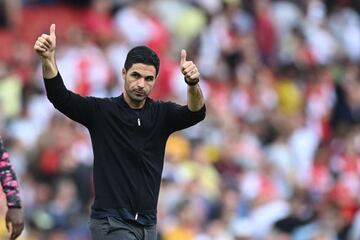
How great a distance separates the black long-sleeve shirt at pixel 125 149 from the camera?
1031 centimetres

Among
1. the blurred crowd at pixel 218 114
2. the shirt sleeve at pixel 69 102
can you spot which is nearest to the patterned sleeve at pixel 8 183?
the shirt sleeve at pixel 69 102

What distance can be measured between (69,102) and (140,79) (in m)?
0.52

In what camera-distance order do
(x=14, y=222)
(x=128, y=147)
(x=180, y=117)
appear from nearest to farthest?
(x=128, y=147)
(x=180, y=117)
(x=14, y=222)

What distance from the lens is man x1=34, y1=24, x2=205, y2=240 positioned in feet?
33.8

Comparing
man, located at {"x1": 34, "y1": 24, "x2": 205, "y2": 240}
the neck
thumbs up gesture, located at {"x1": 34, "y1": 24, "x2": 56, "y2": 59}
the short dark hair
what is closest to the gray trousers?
man, located at {"x1": 34, "y1": 24, "x2": 205, "y2": 240}

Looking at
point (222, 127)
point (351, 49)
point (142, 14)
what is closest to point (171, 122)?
point (222, 127)

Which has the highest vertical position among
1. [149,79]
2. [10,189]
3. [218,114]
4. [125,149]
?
[218,114]

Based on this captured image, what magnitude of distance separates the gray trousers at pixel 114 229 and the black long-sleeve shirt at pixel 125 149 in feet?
0.25

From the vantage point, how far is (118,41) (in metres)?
19.1

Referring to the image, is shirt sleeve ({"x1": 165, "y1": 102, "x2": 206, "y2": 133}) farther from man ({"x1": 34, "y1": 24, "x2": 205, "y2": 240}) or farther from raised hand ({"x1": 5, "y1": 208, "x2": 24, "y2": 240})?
raised hand ({"x1": 5, "y1": 208, "x2": 24, "y2": 240})

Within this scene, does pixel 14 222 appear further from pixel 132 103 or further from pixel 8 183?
pixel 132 103

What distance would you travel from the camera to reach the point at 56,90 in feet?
33.1

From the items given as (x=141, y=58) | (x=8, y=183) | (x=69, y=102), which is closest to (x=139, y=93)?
(x=141, y=58)

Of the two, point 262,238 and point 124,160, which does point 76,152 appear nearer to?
point 262,238
